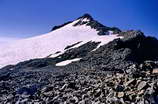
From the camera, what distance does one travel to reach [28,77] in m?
40.2

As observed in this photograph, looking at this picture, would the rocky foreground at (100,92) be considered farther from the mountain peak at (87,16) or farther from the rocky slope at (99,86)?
the mountain peak at (87,16)

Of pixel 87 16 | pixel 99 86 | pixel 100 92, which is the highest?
pixel 87 16

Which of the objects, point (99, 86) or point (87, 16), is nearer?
point (99, 86)

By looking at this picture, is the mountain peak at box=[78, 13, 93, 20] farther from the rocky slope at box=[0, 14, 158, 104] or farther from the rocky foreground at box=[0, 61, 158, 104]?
the rocky foreground at box=[0, 61, 158, 104]

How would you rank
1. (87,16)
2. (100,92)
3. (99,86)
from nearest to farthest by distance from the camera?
(100,92) < (99,86) < (87,16)

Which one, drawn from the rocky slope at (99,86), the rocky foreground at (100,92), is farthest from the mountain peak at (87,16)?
the rocky foreground at (100,92)

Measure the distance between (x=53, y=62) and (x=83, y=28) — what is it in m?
41.6

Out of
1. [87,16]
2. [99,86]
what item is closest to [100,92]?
[99,86]

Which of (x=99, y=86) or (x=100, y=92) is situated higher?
(x=99, y=86)

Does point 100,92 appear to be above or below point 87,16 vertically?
below

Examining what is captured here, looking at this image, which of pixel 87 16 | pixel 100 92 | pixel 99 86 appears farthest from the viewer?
pixel 87 16

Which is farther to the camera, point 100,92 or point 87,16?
point 87,16

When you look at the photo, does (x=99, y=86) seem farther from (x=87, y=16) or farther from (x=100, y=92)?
(x=87, y=16)

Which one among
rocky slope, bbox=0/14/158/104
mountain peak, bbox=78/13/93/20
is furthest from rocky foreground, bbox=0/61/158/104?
mountain peak, bbox=78/13/93/20
